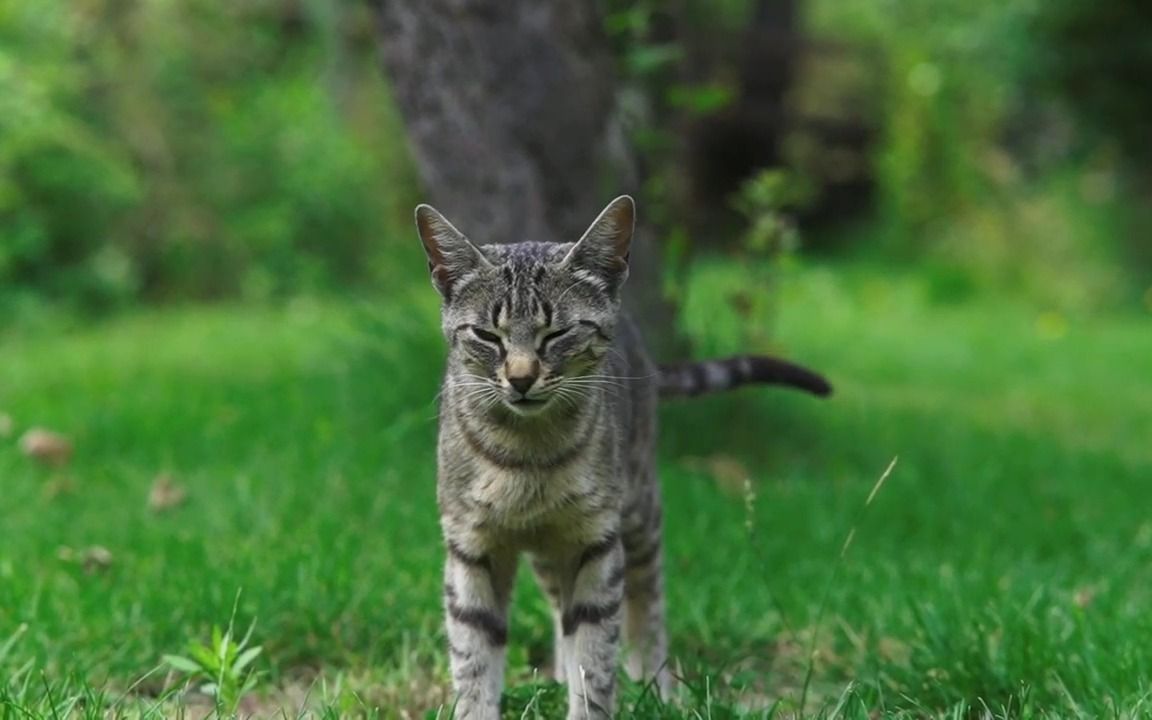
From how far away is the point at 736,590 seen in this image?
14.1ft

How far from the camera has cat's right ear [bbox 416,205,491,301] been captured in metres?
3.07

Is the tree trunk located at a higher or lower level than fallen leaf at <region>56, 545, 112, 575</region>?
higher

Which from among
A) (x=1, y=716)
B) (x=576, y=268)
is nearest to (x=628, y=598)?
(x=576, y=268)

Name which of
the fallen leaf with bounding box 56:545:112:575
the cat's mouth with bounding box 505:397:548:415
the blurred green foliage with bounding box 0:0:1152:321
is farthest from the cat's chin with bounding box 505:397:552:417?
the blurred green foliage with bounding box 0:0:1152:321

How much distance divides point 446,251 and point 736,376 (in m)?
1.02

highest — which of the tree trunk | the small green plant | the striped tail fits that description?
the tree trunk

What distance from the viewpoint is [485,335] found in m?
3.00

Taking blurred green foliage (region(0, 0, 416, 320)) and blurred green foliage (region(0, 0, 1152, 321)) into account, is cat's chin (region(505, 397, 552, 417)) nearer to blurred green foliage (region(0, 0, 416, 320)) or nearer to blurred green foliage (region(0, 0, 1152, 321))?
blurred green foliage (region(0, 0, 1152, 321))

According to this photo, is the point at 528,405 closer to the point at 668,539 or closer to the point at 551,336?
the point at 551,336

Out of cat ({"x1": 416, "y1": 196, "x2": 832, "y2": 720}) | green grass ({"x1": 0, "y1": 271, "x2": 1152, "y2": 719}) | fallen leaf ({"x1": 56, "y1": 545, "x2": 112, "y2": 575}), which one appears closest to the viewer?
cat ({"x1": 416, "y1": 196, "x2": 832, "y2": 720})

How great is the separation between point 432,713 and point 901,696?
107 cm

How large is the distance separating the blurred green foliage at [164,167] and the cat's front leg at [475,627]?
7.17m

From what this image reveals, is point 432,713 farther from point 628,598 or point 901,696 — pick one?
point 901,696

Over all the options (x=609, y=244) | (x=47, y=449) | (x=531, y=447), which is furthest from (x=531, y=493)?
(x=47, y=449)
